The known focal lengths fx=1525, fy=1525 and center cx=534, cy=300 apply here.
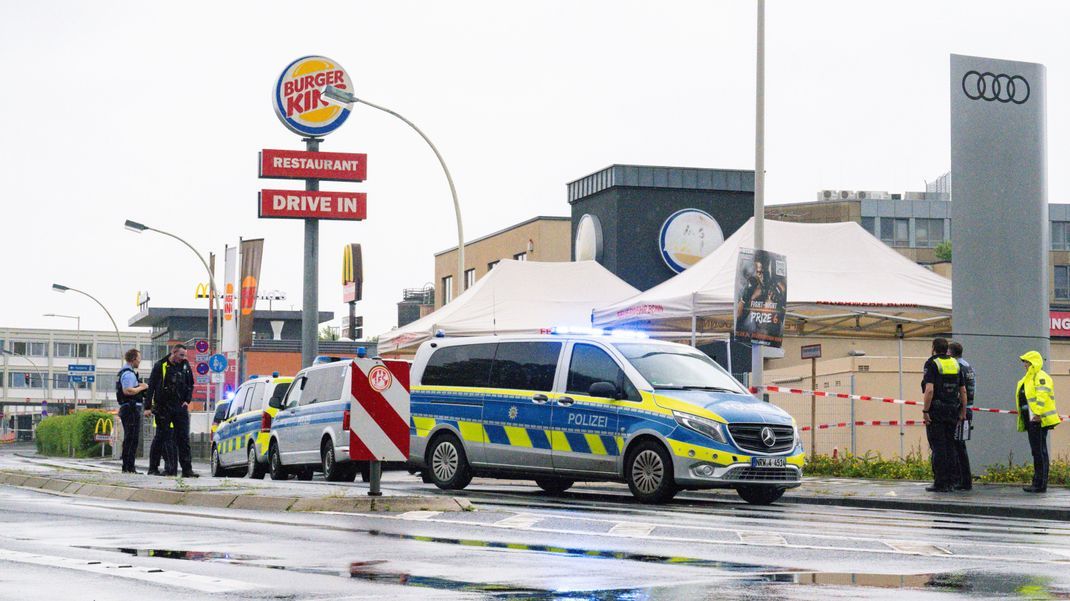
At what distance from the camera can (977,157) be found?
2038cm

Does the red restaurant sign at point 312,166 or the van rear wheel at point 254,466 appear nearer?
the van rear wheel at point 254,466

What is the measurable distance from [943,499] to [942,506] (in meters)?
0.55

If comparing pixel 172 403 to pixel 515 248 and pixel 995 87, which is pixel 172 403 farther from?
pixel 515 248

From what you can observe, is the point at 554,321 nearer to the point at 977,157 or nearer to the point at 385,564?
the point at 977,157

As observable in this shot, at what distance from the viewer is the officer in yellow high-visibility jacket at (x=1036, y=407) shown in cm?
1789

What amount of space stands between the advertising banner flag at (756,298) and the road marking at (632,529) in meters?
9.58

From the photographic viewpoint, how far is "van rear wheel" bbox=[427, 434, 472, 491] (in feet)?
59.2

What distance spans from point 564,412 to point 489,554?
7.81 metres

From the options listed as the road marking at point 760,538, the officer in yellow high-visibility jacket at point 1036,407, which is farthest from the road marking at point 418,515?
the officer in yellow high-visibility jacket at point 1036,407

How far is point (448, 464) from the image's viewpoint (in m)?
18.2

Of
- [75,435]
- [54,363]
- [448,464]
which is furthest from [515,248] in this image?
[54,363]

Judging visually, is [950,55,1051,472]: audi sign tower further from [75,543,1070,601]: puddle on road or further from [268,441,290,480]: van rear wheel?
[75,543,1070,601]: puddle on road

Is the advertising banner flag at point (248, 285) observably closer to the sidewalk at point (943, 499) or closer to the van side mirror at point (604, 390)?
the sidewalk at point (943, 499)

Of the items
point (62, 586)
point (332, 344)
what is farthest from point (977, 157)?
point (332, 344)
